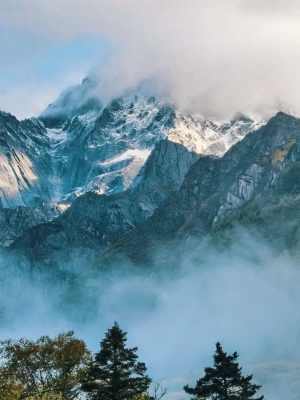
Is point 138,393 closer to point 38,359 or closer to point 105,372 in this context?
point 105,372

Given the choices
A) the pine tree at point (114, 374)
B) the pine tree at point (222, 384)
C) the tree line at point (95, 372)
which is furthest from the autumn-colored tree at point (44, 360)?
the pine tree at point (222, 384)

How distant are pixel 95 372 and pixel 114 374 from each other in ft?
10.1

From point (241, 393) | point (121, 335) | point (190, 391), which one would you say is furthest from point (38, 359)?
point (241, 393)

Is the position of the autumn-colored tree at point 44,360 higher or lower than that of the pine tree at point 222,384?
higher

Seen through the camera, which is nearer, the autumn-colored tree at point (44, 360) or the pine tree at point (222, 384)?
the pine tree at point (222, 384)

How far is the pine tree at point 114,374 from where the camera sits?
295 feet

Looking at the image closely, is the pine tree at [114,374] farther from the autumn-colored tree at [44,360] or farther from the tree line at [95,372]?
the autumn-colored tree at [44,360]

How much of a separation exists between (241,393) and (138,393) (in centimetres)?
1415

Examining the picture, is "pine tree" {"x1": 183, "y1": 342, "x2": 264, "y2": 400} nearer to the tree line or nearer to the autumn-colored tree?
the tree line

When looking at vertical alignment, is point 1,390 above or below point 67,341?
below

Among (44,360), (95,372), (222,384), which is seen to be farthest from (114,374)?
(222,384)

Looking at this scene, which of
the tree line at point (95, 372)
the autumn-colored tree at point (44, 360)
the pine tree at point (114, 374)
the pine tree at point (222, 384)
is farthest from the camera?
the autumn-colored tree at point (44, 360)

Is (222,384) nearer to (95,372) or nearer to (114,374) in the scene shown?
(114,374)

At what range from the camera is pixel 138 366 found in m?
97.8
